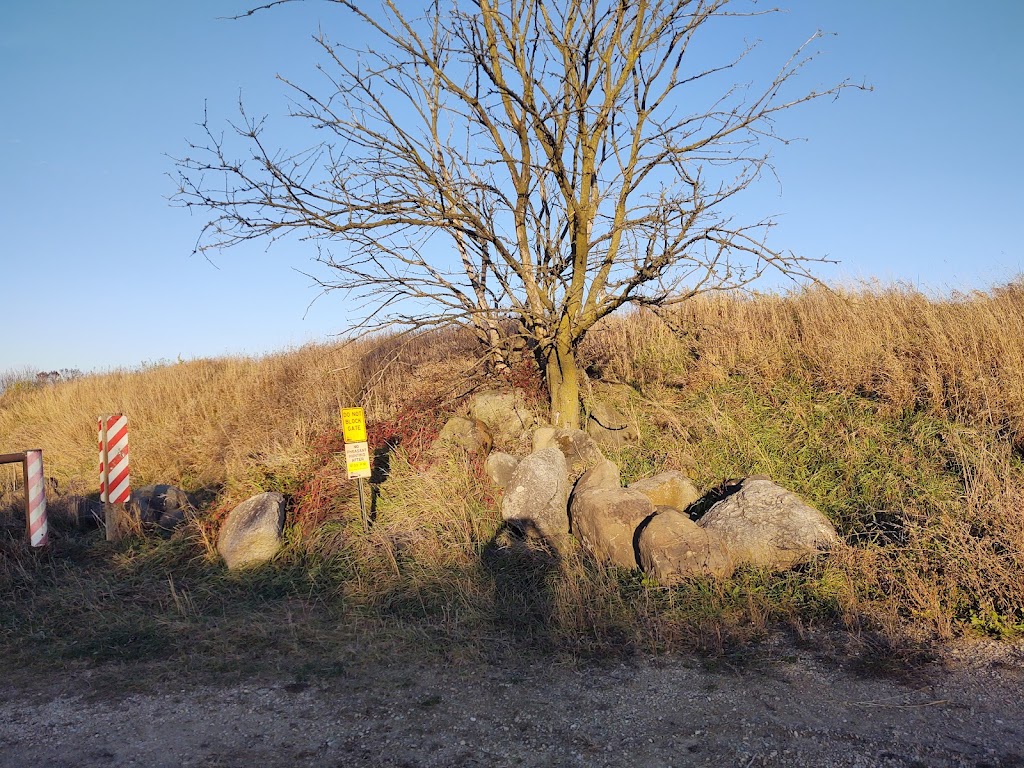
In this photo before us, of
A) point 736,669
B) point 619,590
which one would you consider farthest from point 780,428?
point 736,669

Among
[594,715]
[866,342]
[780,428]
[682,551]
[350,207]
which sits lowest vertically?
[594,715]

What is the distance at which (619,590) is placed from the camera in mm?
5645

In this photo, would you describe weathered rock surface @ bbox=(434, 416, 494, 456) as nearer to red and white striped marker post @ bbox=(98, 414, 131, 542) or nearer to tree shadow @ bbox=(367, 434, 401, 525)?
tree shadow @ bbox=(367, 434, 401, 525)

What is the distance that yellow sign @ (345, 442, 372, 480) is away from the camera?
284 inches

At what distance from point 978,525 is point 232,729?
16.8 ft

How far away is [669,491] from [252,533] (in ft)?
13.2

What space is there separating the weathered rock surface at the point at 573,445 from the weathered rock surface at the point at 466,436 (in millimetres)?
672

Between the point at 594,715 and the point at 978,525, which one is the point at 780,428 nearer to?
the point at 978,525

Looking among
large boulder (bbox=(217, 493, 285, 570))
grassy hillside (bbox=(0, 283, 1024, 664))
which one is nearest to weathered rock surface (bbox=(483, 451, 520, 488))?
grassy hillside (bbox=(0, 283, 1024, 664))

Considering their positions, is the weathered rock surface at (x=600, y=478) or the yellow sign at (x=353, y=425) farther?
the yellow sign at (x=353, y=425)

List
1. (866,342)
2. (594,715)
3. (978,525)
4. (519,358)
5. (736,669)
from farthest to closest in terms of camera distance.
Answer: (519,358)
(866,342)
(978,525)
(736,669)
(594,715)

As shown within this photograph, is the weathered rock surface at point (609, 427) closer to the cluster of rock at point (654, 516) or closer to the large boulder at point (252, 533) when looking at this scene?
the cluster of rock at point (654, 516)

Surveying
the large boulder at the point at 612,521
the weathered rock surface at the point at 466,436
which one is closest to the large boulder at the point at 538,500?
the large boulder at the point at 612,521

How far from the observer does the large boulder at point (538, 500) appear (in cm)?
692
